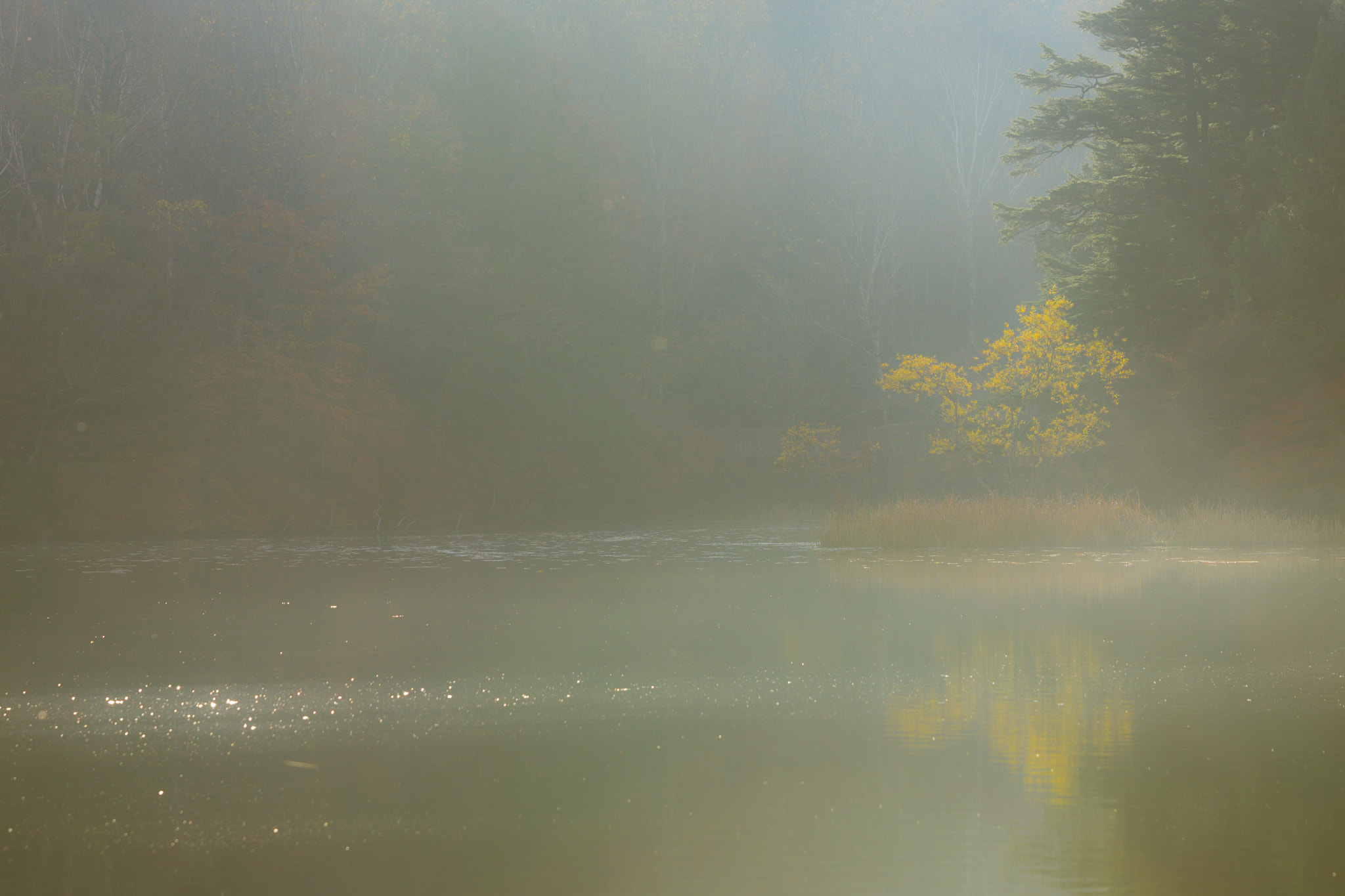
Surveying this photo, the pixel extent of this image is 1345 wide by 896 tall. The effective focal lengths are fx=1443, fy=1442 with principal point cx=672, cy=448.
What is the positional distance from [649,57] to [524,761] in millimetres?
45001

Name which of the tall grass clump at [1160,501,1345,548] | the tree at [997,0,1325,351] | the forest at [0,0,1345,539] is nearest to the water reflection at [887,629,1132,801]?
the tall grass clump at [1160,501,1345,548]

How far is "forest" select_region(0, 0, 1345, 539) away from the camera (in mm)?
30922

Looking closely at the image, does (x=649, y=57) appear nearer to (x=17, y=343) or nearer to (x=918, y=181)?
(x=918, y=181)

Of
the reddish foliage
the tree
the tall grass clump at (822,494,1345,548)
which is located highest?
the tree

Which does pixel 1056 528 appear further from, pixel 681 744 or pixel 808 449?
pixel 808 449

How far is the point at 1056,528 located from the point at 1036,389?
6.71 m

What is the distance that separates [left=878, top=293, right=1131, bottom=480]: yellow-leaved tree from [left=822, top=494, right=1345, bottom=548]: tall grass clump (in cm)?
555

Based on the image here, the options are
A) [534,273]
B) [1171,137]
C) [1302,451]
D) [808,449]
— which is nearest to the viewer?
[1302,451]

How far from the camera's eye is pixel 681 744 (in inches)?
340

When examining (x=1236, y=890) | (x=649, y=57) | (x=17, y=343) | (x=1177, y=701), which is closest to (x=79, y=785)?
(x=1236, y=890)

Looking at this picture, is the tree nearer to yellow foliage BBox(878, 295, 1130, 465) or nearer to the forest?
the forest

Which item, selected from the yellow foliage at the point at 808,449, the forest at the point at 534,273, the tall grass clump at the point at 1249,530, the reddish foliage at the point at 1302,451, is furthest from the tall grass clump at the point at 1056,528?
the yellow foliage at the point at 808,449

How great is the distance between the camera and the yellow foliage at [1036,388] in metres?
32.7

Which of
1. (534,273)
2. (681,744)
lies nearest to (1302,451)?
(534,273)
